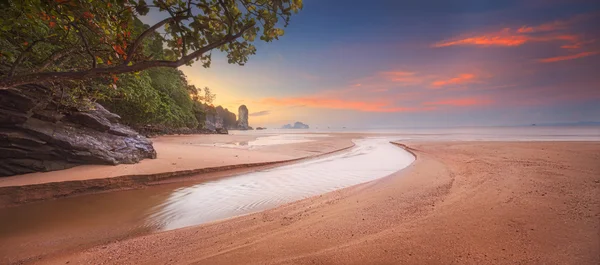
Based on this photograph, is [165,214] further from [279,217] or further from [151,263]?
[279,217]

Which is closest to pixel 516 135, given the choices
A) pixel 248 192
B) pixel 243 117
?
pixel 248 192

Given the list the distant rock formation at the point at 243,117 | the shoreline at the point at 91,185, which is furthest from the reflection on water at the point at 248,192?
the distant rock formation at the point at 243,117

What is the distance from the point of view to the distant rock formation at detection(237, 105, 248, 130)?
410ft

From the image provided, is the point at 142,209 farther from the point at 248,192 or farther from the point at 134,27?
the point at 134,27

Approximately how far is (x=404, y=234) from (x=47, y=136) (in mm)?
10172

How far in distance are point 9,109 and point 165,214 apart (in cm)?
645

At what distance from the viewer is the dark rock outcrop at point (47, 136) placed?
6207 millimetres

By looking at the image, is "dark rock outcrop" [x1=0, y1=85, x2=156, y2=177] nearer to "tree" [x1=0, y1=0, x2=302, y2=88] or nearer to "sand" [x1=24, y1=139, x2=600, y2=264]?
"tree" [x1=0, y1=0, x2=302, y2=88]

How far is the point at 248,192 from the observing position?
21.3 ft

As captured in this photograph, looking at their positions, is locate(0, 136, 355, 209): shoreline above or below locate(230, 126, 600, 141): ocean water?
below

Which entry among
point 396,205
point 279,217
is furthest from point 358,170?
point 279,217

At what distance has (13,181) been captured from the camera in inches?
218

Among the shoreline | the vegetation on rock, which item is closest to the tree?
the vegetation on rock

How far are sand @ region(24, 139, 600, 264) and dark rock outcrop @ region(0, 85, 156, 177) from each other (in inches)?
217
